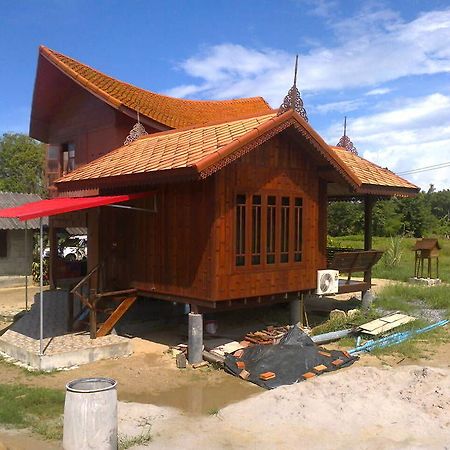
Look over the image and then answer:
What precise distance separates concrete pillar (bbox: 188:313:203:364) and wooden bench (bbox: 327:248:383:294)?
419 centimetres

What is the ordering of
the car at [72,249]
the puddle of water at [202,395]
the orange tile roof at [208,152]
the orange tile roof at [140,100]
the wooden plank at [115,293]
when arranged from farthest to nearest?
the car at [72,249], the orange tile roof at [140,100], the wooden plank at [115,293], the orange tile roof at [208,152], the puddle of water at [202,395]

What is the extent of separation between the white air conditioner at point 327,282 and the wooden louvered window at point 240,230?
2473 mm

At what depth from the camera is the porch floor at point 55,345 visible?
948cm

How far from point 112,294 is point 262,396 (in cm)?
434

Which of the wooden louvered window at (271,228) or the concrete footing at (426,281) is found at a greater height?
the wooden louvered window at (271,228)

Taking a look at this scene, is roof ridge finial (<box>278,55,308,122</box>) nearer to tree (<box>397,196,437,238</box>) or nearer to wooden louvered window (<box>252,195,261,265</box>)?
wooden louvered window (<box>252,195,261,265</box>)

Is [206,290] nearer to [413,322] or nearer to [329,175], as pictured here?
[329,175]

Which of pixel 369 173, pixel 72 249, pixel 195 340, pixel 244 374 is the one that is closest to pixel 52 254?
pixel 195 340

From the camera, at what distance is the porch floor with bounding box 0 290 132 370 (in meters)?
9.48

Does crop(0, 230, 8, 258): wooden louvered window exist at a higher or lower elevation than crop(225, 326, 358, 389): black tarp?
higher

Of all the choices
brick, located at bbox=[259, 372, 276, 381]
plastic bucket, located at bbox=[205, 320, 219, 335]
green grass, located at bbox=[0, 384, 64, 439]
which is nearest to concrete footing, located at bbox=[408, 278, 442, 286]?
plastic bucket, located at bbox=[205, 320, 219, 335]

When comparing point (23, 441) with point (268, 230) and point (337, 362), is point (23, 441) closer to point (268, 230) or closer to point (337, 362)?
point (337, 362)

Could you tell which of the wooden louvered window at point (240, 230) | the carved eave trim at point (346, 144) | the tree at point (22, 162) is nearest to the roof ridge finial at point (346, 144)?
the carved eave trim at point (346, 144)

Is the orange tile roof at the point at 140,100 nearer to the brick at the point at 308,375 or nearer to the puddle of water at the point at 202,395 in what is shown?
the brick at the point at 308,375
